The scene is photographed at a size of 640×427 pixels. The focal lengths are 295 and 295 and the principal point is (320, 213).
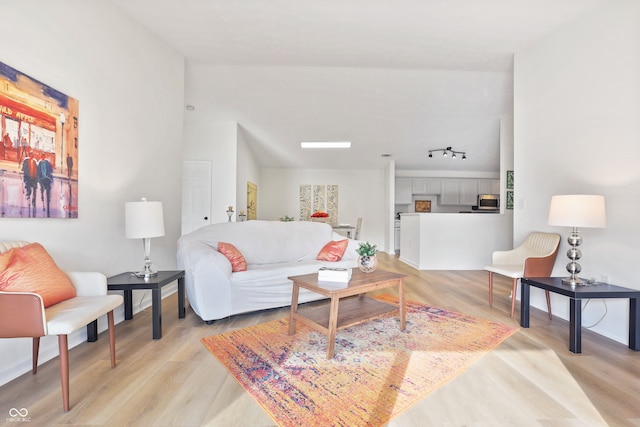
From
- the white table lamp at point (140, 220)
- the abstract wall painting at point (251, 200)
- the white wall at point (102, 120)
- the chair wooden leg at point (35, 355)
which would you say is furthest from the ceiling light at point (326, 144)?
the chair wooden leg at point (35, 355)

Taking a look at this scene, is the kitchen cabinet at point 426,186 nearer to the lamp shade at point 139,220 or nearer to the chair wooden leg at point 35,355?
the lamp shade at point 139,220

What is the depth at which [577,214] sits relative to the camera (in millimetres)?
2352

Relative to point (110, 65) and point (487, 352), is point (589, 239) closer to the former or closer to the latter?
point (487, 352)

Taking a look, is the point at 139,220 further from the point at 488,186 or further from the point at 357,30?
the point at 488,186

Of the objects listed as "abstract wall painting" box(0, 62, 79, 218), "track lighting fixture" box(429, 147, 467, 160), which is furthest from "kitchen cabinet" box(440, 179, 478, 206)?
"abstract wall painting" box(0, 62, 79, 218)

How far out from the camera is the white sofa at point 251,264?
2643mm

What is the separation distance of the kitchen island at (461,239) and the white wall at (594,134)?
6.86ft

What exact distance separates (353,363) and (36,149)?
8.25 ft

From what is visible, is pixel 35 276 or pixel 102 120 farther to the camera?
pixel 102 120

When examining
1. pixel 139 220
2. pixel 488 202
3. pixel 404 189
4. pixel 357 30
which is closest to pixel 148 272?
pixel 139 220

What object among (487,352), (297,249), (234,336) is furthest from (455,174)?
(234,336)

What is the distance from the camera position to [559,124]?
2.96 metres

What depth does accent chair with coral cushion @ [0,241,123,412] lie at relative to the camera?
56.4 inches

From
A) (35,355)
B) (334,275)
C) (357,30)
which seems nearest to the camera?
(35,355)
